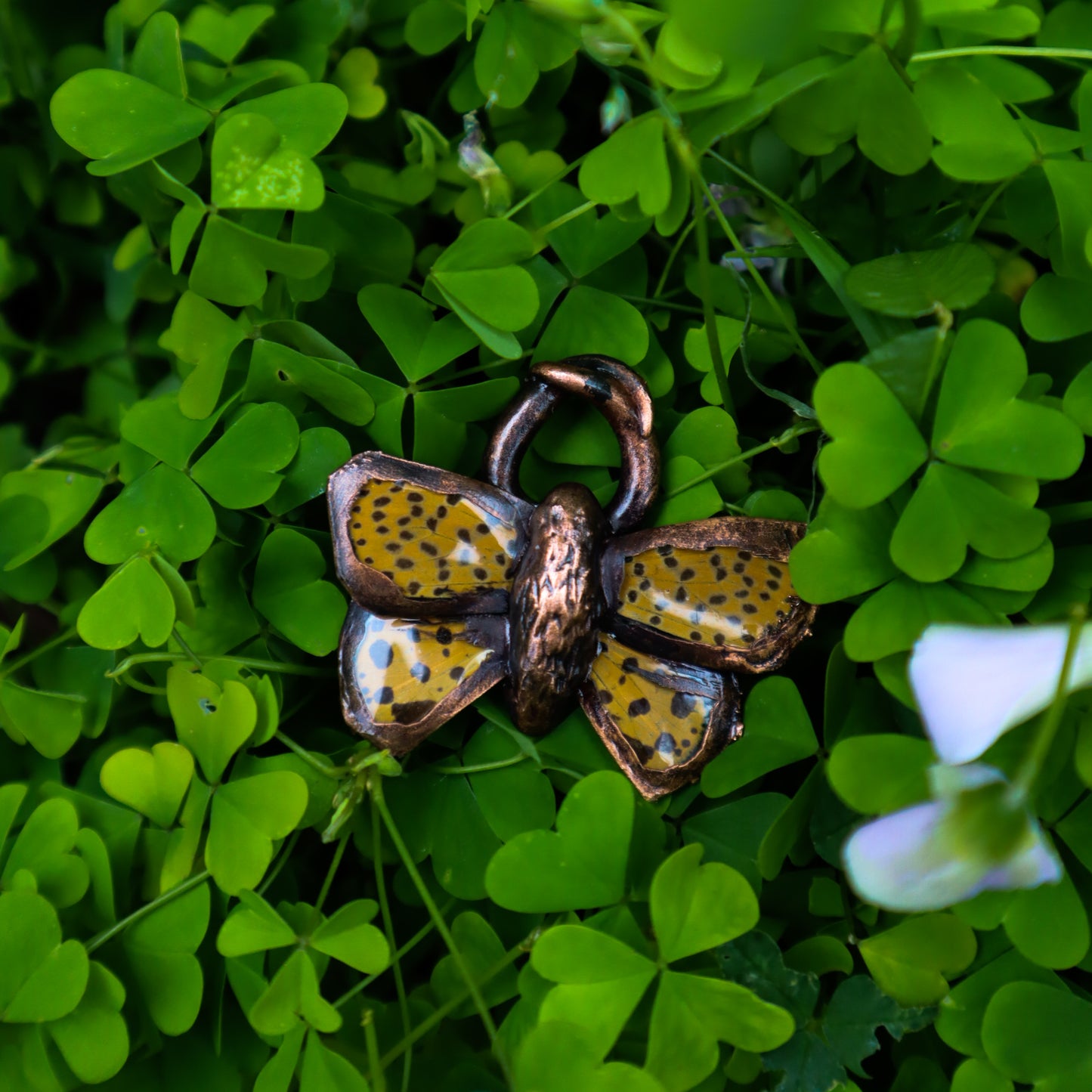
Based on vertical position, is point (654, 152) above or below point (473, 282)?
above

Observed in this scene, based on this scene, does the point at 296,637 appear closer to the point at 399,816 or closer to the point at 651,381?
the point at 399,816

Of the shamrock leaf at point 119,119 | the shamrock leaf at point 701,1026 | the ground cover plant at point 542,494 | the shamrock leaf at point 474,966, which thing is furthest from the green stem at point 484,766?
the shamrock leaf at point 119,119

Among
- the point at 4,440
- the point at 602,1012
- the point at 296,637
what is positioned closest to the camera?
the point at 602,1012

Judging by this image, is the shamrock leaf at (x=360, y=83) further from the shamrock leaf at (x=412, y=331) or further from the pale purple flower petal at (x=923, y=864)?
the pale purple flower petal at (x=923, y=864)

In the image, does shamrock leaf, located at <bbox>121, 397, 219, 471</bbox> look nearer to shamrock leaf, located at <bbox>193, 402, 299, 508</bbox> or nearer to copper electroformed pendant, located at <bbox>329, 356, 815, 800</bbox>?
shamrock leaf, located at <bbox>193, 402, 299, 508</bbox>

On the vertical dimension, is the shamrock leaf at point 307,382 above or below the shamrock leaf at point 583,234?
below

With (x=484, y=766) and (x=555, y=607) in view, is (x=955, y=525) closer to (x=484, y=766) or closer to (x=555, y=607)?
(x=555, y=607)

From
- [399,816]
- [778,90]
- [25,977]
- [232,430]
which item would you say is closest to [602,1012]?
[399,816]

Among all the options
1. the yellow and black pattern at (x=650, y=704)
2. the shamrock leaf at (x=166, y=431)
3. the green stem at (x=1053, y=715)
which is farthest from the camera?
the shamrock leaf at (x=166, y=431)

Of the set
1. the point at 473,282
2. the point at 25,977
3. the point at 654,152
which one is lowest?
the point at 25,977
